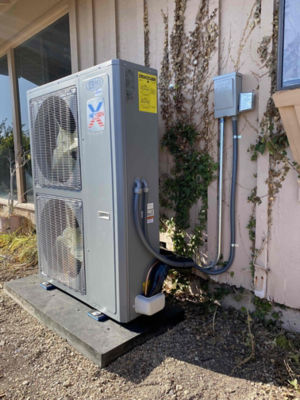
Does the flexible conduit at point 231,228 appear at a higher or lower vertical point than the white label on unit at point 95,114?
lower

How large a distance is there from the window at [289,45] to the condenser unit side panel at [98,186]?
94 cm

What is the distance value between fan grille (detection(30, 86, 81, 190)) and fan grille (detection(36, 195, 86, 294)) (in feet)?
0.53

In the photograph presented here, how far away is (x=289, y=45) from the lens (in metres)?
1.43

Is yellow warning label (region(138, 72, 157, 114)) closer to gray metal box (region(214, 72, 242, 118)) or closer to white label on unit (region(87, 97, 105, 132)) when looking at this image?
white label on unit (region(87, 97, 105, 132))

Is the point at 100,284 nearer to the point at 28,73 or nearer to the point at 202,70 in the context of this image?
the point at 202,70

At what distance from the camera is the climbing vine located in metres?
2.23

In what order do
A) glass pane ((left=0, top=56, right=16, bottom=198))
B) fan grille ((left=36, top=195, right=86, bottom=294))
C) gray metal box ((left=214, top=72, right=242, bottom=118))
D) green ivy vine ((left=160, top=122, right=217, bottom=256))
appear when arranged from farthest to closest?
glass pane ((left=0, top=56, right=16, bottom=198))
green ivy vine ((left=160, top=122, right=217, bottom=256))
fan grille ((left=36, top=195, right=86, bottom=294))
gray metal box ((left=214, top=72, right=242, bottom=118))

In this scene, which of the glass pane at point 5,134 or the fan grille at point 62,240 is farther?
the glass pane at point 5,134

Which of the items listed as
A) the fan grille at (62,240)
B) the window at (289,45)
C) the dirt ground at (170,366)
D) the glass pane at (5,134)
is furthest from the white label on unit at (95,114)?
the glass pane at (5,134)

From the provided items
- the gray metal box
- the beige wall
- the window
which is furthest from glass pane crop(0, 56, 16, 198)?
the window

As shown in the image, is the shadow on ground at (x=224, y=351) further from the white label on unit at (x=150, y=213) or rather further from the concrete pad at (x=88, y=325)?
the white label on unit at (x=150, y=213)

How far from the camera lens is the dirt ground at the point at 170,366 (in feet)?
5.12

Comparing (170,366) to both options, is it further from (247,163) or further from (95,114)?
(95,114)

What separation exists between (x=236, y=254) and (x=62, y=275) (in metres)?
1.37
